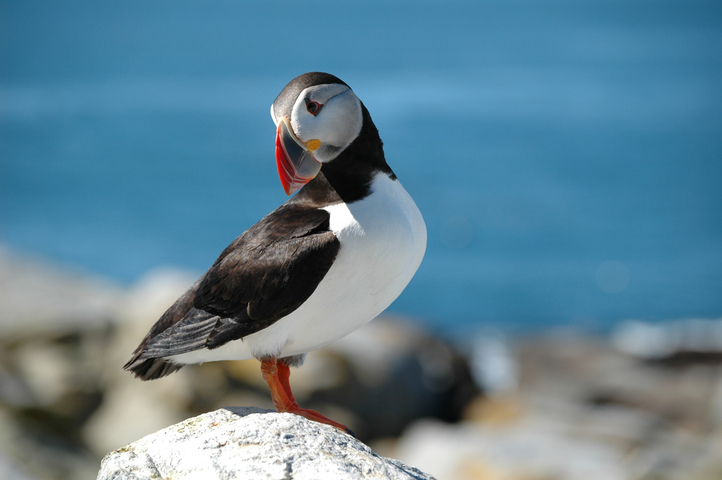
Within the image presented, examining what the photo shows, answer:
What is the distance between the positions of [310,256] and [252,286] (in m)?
0.42

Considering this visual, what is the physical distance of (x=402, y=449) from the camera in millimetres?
12008

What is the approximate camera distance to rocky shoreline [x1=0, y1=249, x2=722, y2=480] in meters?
10.5

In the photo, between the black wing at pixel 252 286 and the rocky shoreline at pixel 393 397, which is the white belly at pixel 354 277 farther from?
the rocky shoreline at pixel 393 397

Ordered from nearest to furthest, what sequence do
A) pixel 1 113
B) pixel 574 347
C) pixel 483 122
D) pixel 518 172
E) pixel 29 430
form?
1. pixel 29 430
2. pixel 574 347
3. pixel 518 172
4. pixel 483 122
5. pixel 1 113

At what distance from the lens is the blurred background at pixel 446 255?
37.8ft

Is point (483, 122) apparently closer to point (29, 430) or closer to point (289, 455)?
point (29, 430)

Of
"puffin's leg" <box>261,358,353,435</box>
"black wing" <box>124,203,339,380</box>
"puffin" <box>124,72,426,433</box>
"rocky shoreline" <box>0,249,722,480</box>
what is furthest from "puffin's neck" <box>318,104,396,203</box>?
"rocky shoreline" <box>0,249,722,480</box>

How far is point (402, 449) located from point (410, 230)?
25.7 ft

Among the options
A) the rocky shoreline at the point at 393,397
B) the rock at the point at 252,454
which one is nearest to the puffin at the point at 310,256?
the rock at the point at 252,454

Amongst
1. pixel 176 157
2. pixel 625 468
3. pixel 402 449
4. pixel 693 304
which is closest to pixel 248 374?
pixel 402 449

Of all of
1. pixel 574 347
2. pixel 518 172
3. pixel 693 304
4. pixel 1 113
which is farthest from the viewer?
pixel 1 113

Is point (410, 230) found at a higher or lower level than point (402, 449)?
lower

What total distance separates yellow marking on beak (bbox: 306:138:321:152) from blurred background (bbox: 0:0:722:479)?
5232mm

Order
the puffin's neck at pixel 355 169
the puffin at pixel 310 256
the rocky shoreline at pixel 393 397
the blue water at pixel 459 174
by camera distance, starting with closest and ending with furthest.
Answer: the puffin at pixel 310 256
the puffin's neck at pixel 355 169
the rocky shoreline at pixel 393 397
the blue water at pixel 459 174
